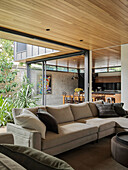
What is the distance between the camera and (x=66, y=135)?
9.67 feet

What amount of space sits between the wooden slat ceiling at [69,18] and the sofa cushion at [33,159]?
8.71ft

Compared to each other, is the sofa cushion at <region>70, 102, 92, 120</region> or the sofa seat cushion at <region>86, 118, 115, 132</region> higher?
the sofa cushion at <region>70, 102, 92, 120</region>

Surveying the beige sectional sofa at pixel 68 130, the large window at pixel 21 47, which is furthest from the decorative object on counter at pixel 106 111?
the large window at pixel 21 47

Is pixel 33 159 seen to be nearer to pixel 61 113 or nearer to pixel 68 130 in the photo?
pixel 68 130

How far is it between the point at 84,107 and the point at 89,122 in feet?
2.29

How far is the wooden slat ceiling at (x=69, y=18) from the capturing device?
3.02m

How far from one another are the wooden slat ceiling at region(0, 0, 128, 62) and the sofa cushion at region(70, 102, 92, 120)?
6.65 feet

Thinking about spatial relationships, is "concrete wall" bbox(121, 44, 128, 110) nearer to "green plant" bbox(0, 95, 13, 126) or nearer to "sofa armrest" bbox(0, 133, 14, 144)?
"green plant" bbox(0, 95, 13, 126)

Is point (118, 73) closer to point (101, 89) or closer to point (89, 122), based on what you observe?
point (101, 89)

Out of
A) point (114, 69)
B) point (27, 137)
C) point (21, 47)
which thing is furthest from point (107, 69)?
point (27, 137)

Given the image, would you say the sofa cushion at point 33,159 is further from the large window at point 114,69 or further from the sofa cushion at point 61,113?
the large window at point 114,69

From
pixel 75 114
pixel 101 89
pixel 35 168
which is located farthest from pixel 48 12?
pixel 101 89

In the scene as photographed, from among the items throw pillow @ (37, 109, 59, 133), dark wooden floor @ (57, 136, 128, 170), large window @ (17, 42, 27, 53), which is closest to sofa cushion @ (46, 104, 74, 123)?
throw pillow @ (37, 109, 59, 133)

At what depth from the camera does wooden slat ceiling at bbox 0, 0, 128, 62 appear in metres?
3.02
